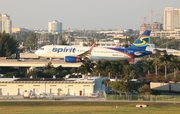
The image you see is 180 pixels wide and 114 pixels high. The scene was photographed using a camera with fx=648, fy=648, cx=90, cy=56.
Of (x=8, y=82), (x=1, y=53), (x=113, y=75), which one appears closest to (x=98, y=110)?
(x=8, y=82)

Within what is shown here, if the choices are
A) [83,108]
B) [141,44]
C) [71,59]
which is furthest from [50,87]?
[141,44]

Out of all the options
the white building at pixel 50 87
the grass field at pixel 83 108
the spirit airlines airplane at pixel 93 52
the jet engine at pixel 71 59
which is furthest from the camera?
the spirit airlines airplane at pixel 93 52

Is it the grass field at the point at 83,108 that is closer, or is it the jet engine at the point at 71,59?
the grass field at the point at 83,108

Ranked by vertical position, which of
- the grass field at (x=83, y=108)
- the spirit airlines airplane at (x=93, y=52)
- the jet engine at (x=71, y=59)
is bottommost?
the grass field at (x=83, y=108)

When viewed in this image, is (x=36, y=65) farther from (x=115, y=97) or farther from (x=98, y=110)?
(x=98, y=110)

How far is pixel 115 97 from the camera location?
83812 millimetres

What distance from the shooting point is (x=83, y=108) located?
72.9 m

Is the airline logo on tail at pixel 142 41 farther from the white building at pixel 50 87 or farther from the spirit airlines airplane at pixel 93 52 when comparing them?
the white building at pixel 50 87

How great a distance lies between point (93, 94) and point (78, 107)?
42.3ft

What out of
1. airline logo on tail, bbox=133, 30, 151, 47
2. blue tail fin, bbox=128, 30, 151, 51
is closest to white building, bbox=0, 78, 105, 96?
blue tail fin, bbox=128, 30, 151, 51

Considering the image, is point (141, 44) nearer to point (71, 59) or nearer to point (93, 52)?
point (93, 52)

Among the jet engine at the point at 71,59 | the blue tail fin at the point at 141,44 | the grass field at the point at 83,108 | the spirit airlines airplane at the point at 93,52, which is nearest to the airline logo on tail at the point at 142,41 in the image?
the blue tail fin at the point at 141,44

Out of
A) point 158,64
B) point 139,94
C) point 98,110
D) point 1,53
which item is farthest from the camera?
point 1,53

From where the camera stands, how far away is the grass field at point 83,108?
69.5 metres
